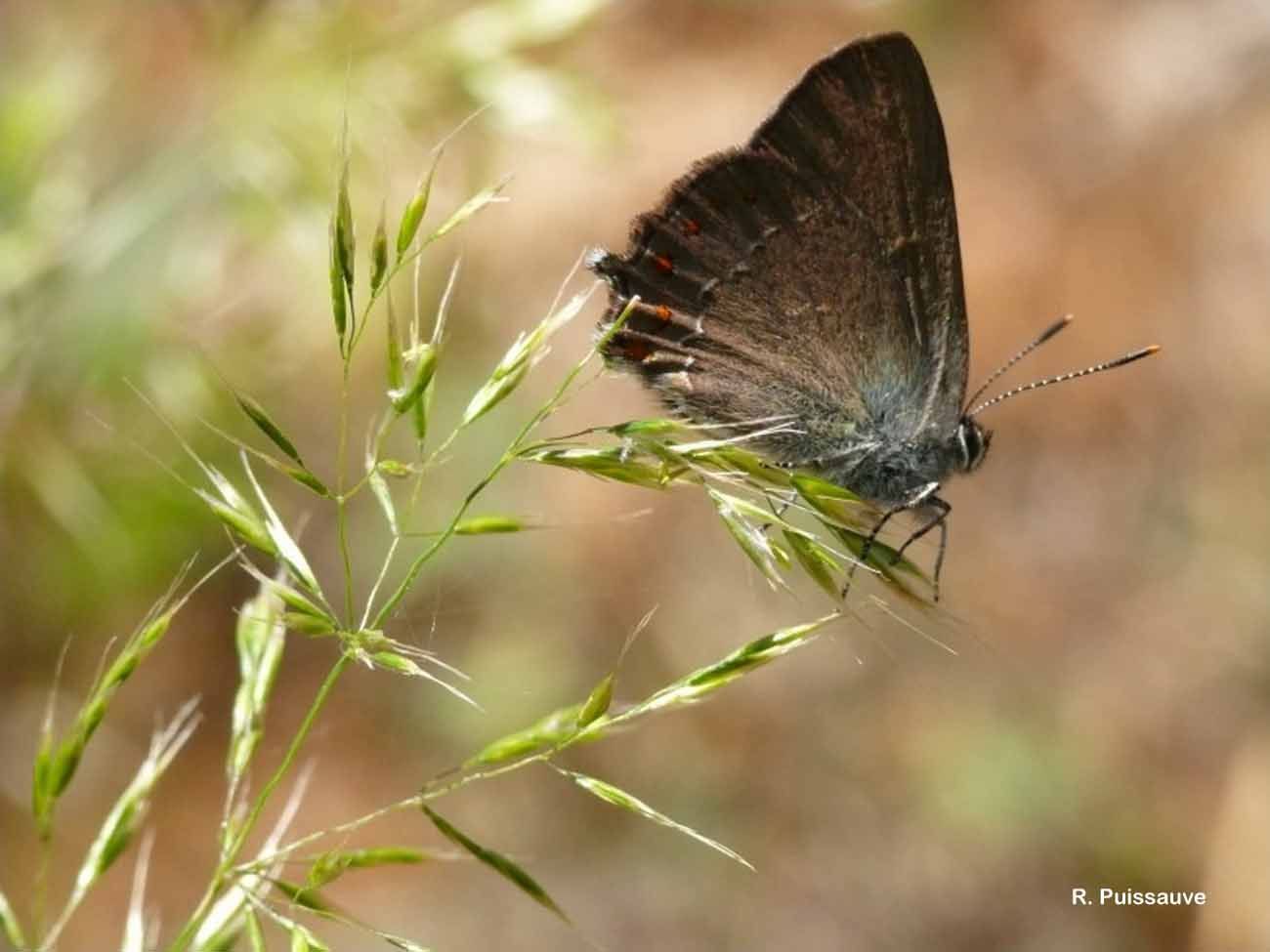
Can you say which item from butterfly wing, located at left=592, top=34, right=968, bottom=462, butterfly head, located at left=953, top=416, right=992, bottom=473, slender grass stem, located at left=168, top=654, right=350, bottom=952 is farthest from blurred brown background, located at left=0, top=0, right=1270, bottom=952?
slender grass stem, located at left=168, top=654, right=350, bottom=952

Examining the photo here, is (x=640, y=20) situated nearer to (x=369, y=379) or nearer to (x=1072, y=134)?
Result: (x=1072, y=134)

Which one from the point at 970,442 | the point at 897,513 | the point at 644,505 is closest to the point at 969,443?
the point at 970,442

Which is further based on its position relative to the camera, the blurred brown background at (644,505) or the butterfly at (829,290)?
the blurred brown background at (644,505)

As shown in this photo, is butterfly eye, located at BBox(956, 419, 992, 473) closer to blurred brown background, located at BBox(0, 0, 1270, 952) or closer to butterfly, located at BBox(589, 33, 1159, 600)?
butterfly, located at BBox(589, 33, 1159, 600)

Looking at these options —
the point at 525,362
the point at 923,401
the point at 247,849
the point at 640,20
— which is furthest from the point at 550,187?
the point at 525,362

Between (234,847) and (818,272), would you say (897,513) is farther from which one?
(234,847)

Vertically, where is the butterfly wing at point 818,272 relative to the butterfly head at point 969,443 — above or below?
above

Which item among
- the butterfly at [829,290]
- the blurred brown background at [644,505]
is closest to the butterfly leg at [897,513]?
the butterfly at [829,290]

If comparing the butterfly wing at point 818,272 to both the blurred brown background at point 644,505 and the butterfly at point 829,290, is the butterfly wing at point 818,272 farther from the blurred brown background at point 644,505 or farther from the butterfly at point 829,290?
the blurred brown background at point 644,505
